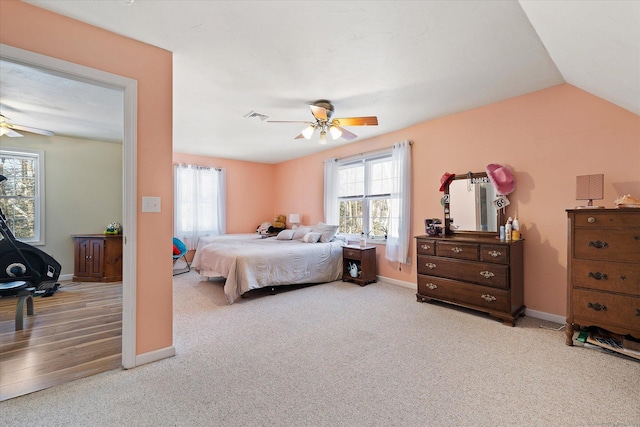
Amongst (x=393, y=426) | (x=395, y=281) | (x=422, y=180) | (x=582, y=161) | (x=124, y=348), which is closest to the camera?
(x=393, y=426)

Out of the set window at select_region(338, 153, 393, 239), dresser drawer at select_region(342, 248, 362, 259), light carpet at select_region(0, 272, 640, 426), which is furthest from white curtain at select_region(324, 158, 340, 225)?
light carpet at select_region(0, 272, 640, 426)

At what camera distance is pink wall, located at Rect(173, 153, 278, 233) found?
21.6ft

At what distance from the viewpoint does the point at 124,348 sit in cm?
203

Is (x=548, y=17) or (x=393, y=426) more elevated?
(x=548, y=17)

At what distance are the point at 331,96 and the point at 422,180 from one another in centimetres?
187

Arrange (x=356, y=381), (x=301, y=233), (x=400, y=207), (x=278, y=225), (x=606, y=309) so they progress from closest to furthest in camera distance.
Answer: (x=356, y=381) < (x=606, y=309) < (x=400, y=207) < (x=301, y=233) < (x=278, y=225)

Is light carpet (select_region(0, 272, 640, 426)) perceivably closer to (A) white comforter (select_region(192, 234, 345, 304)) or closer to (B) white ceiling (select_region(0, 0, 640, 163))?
(A) white comforter (select_region(192, 234, 345, 304))

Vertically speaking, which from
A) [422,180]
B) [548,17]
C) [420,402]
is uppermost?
[548,17]

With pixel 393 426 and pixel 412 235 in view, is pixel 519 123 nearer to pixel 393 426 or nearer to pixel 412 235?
pixel 412 235

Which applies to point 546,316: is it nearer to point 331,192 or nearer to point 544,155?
point 544,155

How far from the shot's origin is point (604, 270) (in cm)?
224

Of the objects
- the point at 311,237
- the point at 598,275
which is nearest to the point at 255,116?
the point at 311,237

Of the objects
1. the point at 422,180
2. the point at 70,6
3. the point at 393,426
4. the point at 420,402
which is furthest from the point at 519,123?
the point at 70,6

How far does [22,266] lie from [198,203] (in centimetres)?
309
